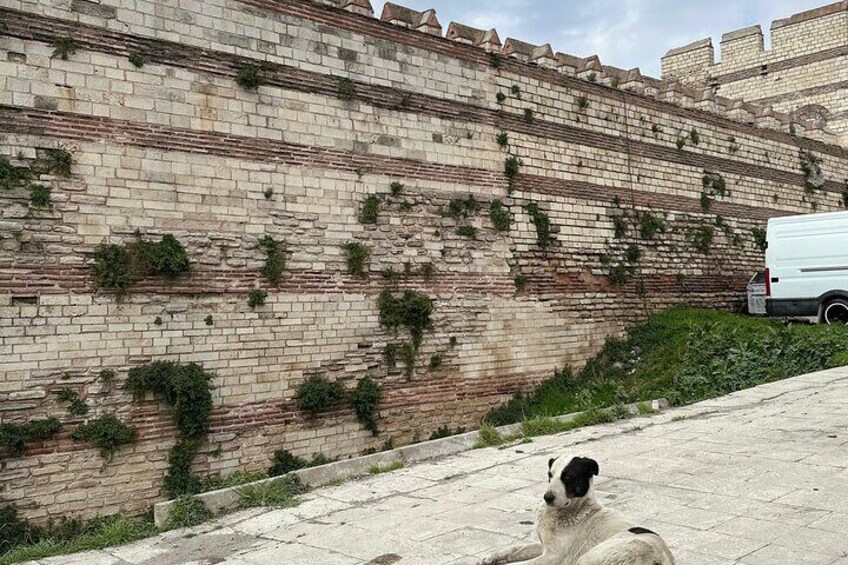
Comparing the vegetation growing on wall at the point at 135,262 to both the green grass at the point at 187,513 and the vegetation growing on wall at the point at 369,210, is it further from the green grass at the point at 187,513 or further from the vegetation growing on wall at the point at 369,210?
the vegetation growing on wall at the point at 369,210

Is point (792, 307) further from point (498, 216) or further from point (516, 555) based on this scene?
point (516, 555)

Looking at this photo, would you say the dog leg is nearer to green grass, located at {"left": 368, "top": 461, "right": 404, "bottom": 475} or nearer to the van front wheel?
green grass, located at {"left": 368, "top": 461, "right": 404, "bottom": 475}

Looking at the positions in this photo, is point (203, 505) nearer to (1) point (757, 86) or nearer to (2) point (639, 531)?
(2) point (639, 531)

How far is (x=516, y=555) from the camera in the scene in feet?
13.8

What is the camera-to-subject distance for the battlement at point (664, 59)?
11508 mm

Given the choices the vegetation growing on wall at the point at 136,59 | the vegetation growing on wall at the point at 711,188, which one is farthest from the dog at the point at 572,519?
the vegetation growing on wall at the point at 711,188

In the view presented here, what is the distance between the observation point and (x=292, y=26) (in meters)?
10.0

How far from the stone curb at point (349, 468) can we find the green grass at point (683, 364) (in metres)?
2.04

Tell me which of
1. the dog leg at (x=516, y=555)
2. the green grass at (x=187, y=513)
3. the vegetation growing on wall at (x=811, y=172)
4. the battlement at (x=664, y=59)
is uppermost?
the battlement at (x=664, y=59)

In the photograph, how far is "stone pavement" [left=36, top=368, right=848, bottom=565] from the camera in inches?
206

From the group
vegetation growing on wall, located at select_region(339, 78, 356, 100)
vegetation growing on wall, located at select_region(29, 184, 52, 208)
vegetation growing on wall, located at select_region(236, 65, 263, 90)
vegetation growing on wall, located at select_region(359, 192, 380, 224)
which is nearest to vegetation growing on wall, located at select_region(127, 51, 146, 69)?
vegetation growing on wall, located at select_region(236, 65, 263, 90)

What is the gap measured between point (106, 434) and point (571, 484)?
6.01 m

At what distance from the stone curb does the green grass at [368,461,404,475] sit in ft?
0.17

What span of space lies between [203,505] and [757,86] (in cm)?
2018
